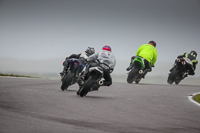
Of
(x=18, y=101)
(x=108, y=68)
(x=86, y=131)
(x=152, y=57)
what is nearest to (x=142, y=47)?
(x=152, y=57)

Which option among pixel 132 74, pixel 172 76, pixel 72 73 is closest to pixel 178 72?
pixel 172 76

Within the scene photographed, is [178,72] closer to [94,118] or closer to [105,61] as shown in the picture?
[105,61]

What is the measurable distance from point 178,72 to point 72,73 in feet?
30.6

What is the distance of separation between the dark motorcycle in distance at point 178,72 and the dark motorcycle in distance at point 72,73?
8597mm

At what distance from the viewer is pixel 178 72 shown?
69.5ft

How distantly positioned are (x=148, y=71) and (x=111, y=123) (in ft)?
42.8

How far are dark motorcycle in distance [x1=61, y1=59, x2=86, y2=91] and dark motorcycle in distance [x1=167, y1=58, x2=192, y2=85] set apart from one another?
8597 millimetres

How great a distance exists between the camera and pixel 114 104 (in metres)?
9.86

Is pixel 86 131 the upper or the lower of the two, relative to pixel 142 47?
lower

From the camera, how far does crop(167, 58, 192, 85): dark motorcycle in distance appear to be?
21.0 metres

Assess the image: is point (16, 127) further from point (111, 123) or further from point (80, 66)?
point (80, 66)

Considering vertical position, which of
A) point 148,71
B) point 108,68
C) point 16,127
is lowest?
point 16,127

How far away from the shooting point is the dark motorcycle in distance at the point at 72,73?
1332 centimetres

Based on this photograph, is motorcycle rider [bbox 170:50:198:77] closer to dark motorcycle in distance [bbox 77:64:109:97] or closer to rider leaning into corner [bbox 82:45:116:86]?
rider leaning into corner [bbox 82:45:116:86]
